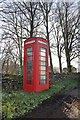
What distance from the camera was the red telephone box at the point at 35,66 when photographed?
508cm

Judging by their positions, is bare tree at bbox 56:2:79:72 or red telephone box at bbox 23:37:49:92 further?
bare tree at bbox 56:2:79:72

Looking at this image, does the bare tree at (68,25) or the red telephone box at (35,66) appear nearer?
the red telephone box at (35,66)

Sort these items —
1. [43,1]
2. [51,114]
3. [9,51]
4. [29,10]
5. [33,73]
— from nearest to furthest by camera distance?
[51,114] < [33,73] < [29,10] < [43,1] < [9,51]

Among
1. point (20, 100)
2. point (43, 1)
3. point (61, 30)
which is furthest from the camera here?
point (61, 30)

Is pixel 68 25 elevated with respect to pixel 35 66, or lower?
elevated

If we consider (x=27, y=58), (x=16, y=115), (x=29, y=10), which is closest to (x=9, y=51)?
(x=29, y=10)

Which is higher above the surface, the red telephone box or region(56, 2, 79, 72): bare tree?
region(56, 2, 79, 72): bare tree

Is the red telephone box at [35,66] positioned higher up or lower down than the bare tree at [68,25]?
lower down

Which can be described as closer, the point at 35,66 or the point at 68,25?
the point at 35,66

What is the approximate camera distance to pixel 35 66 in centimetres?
508

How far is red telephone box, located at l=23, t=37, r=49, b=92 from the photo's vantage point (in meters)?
5.08

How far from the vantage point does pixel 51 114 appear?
3223 millimetres

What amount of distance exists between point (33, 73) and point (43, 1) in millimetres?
7784

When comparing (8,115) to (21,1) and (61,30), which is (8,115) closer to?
(21,1)
